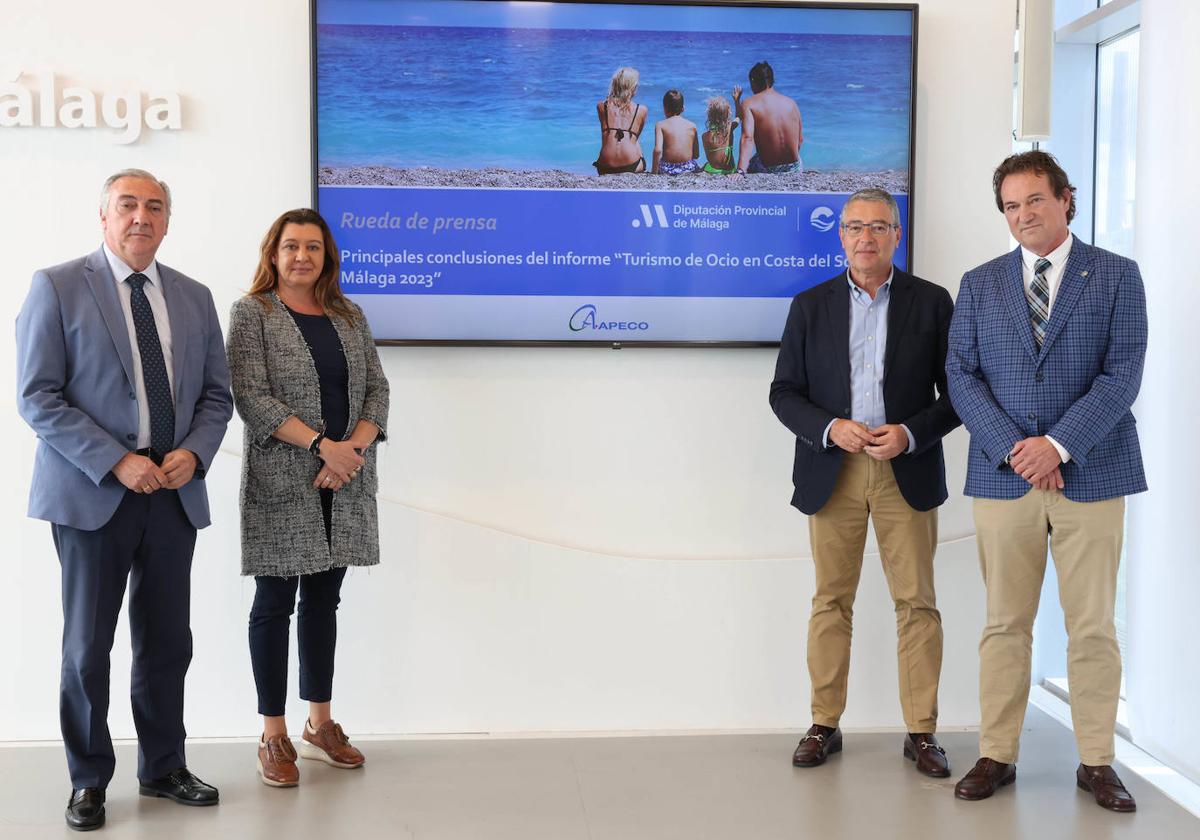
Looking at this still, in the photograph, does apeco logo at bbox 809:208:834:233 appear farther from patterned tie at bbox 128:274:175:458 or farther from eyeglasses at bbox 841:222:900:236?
patterned tie at bbox 128:274:175:458

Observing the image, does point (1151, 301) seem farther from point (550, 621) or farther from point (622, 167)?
point (550, 621)

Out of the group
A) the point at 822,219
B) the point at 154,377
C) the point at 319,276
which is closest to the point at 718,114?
the point at 822,219

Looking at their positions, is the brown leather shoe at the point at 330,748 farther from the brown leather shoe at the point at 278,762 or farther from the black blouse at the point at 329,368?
the black blouse at the point at 329,368

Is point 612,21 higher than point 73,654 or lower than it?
higher

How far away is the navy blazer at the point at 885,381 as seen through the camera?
3.31 meters

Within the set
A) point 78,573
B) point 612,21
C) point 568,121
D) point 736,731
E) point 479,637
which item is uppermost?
point 612,21

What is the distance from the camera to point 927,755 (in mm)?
3393

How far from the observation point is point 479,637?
382 cm

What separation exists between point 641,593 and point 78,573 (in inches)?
68.1

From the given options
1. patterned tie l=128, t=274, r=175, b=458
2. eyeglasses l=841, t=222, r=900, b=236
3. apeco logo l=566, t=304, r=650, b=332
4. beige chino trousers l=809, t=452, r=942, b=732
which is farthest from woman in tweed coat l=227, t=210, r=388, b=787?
eyeglasses l=841, t=222, r=900, b=236

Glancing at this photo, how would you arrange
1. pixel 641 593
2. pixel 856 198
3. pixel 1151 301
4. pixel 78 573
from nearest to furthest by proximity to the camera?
pixel 78 573
pixel 856 198
pixel 1151 301
pixel 641 593

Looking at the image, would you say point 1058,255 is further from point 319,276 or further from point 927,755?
point 319,276

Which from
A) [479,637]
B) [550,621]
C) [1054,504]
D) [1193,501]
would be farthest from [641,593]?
[1193,501]

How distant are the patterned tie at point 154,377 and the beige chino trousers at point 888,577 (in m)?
1.81
